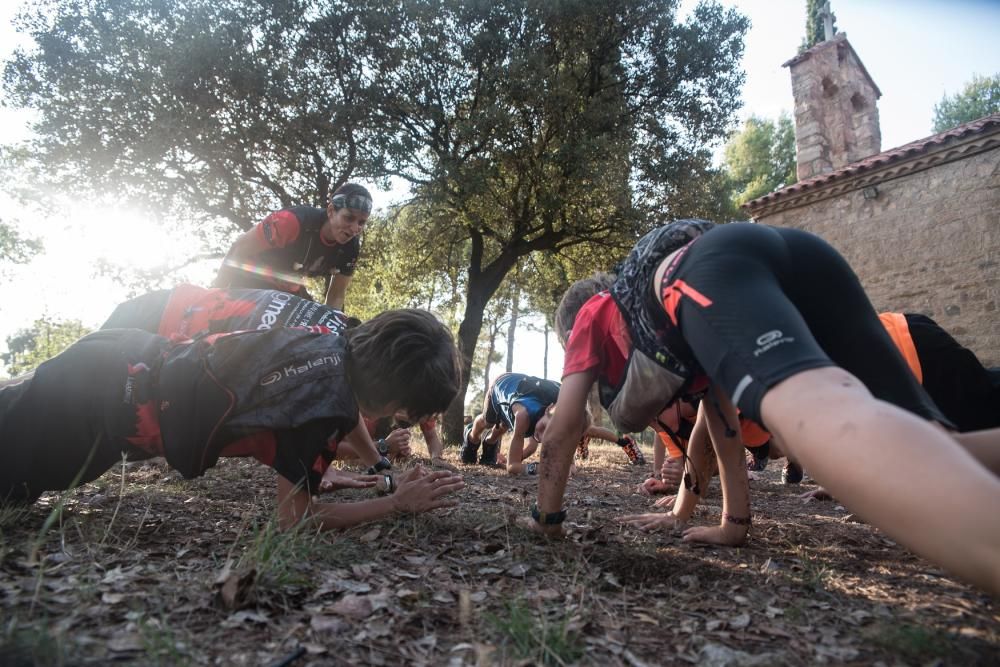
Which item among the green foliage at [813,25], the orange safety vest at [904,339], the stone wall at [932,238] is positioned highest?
the green foliage at [813,25]

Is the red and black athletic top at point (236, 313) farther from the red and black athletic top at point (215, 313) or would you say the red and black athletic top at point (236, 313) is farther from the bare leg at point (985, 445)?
the bare leg at point (985, 445)

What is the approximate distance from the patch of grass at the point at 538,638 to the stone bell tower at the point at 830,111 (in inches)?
572

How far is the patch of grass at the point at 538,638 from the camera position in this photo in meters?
1.32

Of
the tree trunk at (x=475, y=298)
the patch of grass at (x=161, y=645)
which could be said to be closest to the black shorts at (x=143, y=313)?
the patch of grass at (x=161, y=645)

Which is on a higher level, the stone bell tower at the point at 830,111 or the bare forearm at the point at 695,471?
the stone bell tower at the point at 830,111

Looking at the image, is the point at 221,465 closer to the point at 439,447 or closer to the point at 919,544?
the point at 439,447

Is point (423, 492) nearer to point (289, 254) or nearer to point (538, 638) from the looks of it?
point (538, 638)

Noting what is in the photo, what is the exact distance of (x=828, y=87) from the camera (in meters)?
14.0

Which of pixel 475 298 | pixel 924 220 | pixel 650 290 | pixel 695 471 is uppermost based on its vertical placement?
pixel 924 220

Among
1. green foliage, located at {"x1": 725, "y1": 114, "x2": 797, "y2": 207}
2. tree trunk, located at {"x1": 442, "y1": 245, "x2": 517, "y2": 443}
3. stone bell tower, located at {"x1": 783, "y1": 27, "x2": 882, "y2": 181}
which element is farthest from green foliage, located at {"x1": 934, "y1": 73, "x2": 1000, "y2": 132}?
tree trunk, located at {"x1": 442, "y1": 245, "x2": 517, "y2": 443}

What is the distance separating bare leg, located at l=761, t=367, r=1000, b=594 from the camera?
0.92 meters

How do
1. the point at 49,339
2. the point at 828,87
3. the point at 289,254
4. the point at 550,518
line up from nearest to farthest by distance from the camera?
the point at 550,518, the point at 289,254, the point at 828,87, the point at 49,339

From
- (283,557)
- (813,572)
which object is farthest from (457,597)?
(813,572)

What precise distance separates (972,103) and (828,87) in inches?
810
